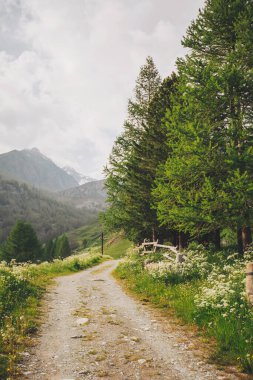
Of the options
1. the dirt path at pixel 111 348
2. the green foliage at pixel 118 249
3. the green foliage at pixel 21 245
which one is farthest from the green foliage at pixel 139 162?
the green foliage at pixel 118 249

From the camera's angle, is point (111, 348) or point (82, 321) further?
point (82, 321)

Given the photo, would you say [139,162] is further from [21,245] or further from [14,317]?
[21,245]

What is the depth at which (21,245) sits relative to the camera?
6619 cm

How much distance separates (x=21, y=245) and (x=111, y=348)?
212ft

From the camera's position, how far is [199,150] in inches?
545

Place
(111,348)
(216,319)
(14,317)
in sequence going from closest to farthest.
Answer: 1. (111,348)
2. (216,319)
3. (14,317)

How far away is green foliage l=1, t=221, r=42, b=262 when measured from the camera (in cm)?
6556

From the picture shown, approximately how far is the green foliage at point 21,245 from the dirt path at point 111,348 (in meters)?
59.6

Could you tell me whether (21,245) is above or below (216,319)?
below

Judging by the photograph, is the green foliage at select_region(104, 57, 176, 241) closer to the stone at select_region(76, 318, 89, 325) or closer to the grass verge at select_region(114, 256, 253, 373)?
the grass verge at select_region(114, 256, 253, 373)

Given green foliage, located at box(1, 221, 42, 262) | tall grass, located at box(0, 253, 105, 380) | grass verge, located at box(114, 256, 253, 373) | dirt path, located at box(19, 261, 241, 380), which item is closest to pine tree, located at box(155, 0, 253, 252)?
grass verge, located at box(114, 256, 253, 373)

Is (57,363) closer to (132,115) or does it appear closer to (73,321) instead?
(73,321)

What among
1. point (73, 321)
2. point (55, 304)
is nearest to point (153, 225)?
point (55, 304)

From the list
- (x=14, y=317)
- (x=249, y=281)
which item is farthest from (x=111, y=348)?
(x=249, y=281)
